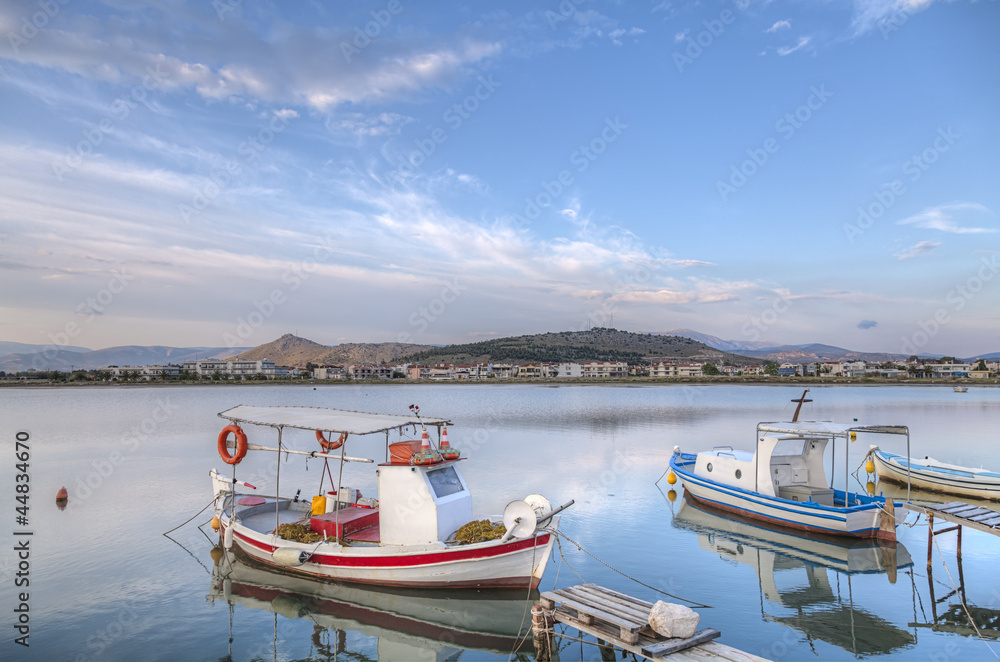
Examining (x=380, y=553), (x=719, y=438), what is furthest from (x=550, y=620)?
(x=719, y=438)

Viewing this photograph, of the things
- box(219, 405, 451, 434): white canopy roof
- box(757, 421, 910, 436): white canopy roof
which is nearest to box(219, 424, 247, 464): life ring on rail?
box(219, 405, 451, 434): white canopy roof

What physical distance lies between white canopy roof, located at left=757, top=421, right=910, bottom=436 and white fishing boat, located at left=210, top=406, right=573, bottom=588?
28.5 ft

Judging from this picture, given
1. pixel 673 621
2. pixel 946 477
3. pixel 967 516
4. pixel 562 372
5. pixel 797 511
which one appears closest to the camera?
pixel 673 621

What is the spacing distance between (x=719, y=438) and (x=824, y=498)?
2051 centimetres

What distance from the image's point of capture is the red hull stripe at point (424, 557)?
38.0ft

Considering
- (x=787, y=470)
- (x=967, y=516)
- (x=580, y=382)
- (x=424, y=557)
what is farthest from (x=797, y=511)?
(x=580, y=382)

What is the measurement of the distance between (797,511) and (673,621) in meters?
10.7

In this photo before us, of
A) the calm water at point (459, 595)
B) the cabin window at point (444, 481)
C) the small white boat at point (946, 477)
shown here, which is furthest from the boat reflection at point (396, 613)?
the small white boat at point (946, 477)

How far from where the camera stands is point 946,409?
60312mm

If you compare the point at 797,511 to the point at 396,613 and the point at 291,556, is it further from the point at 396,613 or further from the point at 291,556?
the point at 291,556

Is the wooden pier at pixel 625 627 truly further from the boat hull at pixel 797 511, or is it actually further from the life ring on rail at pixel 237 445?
the boat hull at pixel 797 511

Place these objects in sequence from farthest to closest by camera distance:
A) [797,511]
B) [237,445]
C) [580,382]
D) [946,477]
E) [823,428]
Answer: [580,382] < [946,477] < [823,428] < [797,511] < [237,445]

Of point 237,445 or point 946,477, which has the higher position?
point 237,445

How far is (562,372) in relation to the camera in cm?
16625
